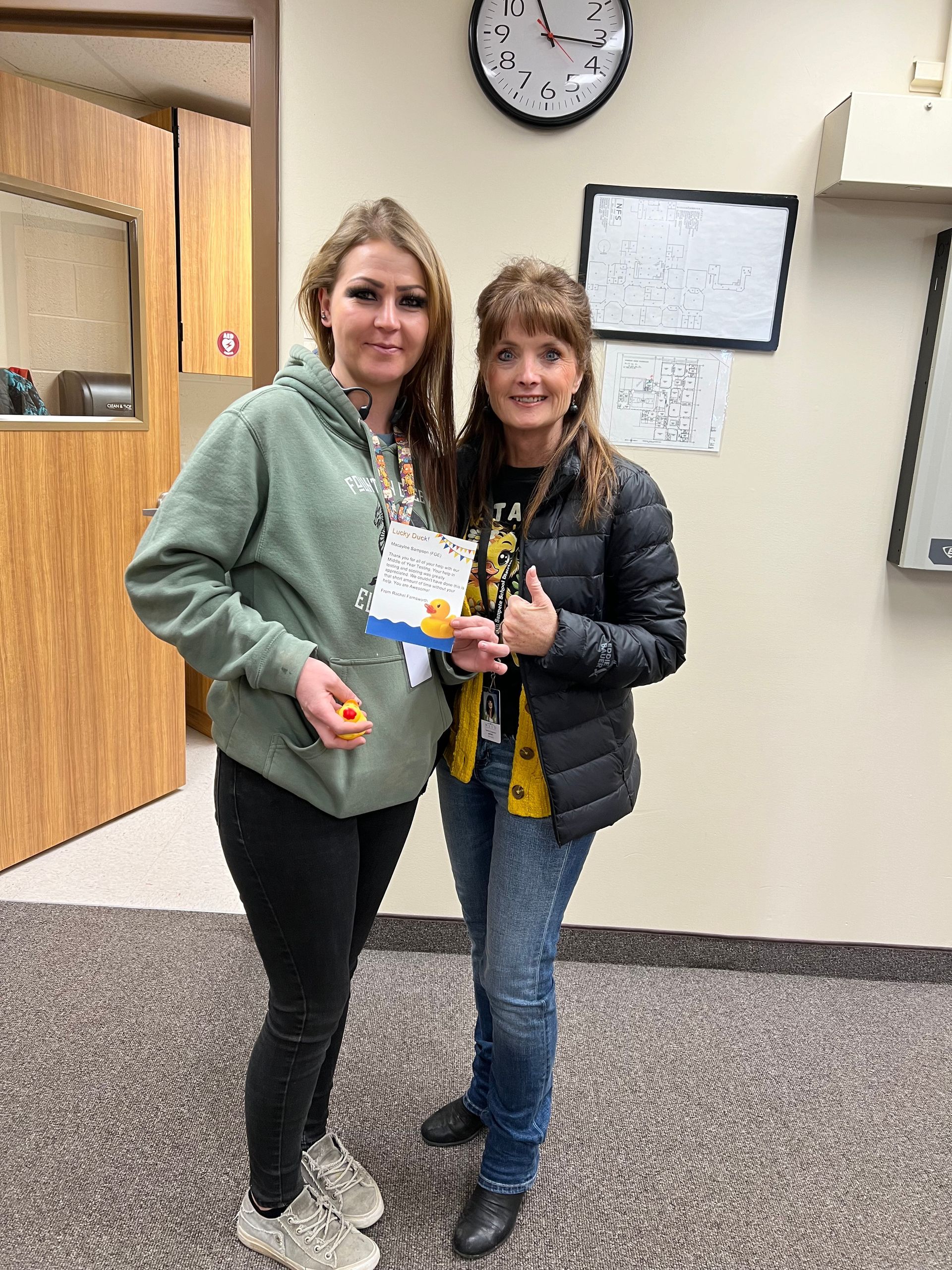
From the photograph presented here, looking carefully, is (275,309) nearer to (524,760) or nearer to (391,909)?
(524,760)

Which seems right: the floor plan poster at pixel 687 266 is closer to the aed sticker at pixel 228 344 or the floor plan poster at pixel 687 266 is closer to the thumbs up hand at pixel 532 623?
the thumbs up hand at pixel 532 623

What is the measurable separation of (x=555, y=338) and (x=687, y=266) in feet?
2.77

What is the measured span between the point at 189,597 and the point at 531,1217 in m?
1.24

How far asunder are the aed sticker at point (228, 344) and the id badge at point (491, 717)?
2972 millimetres

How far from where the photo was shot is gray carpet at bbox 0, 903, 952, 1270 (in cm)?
146

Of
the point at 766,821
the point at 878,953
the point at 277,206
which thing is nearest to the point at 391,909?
the point at 766,821

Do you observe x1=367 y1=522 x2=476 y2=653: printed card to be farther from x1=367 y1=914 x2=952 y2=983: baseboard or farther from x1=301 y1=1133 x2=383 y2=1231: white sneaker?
x1=367 y1=914 x2=952 y2=983: baseboard

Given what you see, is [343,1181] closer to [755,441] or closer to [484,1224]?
[484,1224]

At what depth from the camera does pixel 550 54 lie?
5.96 feet

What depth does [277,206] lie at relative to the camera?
75.3 inches

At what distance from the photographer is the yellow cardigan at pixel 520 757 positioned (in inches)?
52.3

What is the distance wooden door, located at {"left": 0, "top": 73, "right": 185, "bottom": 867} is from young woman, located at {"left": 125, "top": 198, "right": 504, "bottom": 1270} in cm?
158

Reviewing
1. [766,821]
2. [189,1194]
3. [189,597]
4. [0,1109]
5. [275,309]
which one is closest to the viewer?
[189,597]

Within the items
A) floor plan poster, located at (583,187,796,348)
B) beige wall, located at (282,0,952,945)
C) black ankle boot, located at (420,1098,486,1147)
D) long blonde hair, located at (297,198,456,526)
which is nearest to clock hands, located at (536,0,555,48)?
beige wall, located at (282,0,952,945)
